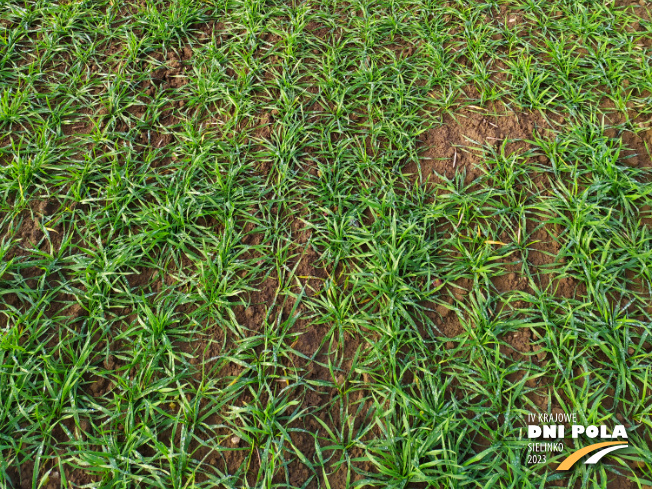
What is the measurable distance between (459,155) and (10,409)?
8.16ft

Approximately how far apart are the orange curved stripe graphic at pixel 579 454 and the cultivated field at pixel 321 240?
0.15ft

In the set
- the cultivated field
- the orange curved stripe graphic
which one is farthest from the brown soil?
the orange curved stripe graphic

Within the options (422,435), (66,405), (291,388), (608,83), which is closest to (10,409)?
(66,405)

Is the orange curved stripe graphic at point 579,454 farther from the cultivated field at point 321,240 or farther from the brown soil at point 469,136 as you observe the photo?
the brown soil at point 469,136

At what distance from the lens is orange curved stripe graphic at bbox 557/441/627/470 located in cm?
170

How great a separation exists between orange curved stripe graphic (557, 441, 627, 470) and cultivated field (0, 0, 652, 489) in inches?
1.8

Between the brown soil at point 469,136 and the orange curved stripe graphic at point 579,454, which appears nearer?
the orange curved stripe graphic at point 579,454

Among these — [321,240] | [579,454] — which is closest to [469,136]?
[321,240]

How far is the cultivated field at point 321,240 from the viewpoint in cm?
178

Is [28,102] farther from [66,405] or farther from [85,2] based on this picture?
[66,405]

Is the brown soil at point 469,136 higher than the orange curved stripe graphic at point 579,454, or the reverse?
the brown soil at point 469,136

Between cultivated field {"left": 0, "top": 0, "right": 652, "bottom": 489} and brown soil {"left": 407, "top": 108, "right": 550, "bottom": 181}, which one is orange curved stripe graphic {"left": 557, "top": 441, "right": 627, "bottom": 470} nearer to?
cultivated field {"left": 0, "top": 0, "right": 652, "bottom": 489}

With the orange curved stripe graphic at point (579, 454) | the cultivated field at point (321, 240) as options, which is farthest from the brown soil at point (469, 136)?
the orange curved stripe graphic at point (579, 454)

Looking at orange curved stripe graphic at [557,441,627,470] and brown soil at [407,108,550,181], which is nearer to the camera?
orange curved stripe graphic at [557,441,627,470]
